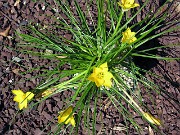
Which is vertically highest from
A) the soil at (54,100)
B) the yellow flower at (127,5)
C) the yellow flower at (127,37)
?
the yellow flower at (127,5)

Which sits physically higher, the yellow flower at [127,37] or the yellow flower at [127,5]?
the yellow flower at [127,5]

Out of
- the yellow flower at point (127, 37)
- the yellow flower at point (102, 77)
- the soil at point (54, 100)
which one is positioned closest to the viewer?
the yellow flower at point (102, 77)

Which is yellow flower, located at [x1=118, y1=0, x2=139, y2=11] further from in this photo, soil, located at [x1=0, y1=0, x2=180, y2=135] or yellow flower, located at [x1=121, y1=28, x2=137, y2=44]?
soil, located at [x1=0, y1=0, x2=180, y2=135]

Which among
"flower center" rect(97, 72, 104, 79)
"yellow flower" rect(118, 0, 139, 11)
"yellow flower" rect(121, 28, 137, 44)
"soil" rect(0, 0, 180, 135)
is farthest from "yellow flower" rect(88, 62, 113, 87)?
"soil" rect(0, 0, 180, 135)

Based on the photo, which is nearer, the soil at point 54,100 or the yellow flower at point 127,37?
the yellow flower at point 127,37

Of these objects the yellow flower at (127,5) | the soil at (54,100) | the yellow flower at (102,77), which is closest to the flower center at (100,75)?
the yellow flower at (102,77)

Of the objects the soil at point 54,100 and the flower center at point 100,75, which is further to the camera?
the soil at point 54,100

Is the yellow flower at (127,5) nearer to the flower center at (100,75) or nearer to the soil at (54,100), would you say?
the flower center at (100,75)

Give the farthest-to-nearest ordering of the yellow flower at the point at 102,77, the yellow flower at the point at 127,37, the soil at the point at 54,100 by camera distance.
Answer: the soil at the point at 54,100, the yellow flower at the point at 127,37, the yellow flower at the point at 102,77

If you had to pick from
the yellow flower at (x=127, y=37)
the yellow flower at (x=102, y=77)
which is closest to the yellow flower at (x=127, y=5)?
the yellow flower at (x=127, y=37)

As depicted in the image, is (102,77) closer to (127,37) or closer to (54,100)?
(127,37)

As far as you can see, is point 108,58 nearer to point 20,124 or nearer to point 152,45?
→ point 152,45
